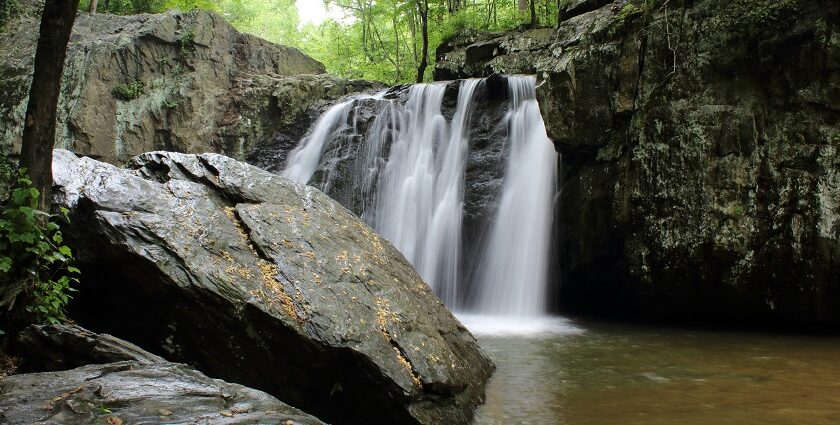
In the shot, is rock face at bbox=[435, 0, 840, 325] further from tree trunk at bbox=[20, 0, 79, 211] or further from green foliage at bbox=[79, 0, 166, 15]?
green foliage at bbox=[79, 0, 166, 15]

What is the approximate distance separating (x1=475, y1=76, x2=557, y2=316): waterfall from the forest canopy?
22.3 feet

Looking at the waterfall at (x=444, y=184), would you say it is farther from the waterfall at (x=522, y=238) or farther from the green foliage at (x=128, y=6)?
the green foliage at (x=128, y=6)

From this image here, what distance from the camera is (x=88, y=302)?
504cm

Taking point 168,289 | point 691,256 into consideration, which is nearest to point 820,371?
point 691,256

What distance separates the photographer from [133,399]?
3252mm

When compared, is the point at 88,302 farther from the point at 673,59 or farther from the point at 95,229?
the point at 673,59

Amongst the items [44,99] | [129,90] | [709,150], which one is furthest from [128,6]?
[709,150]

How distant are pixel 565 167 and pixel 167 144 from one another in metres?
9.97

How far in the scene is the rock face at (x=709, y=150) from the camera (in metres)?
8.09

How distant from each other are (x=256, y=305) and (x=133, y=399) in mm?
1422

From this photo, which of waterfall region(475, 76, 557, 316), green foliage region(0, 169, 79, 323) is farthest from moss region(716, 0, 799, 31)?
green foliage region(0, 169, 79, 323)

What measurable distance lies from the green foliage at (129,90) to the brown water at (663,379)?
36.3ft

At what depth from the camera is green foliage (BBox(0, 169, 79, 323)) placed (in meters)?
4.36

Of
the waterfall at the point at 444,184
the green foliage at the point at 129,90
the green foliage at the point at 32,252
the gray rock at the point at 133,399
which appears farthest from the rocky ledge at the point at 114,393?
the green foliage at the point at 129,90
